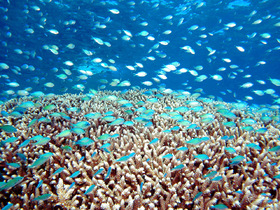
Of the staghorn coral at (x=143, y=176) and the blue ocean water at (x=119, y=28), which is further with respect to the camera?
the blue ocean water at (x=119, y=28)

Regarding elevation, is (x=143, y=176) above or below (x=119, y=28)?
below

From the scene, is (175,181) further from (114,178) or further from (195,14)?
(195,14)

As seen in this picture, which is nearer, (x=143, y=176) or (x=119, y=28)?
(x=143, y=176)

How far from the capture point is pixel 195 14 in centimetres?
2694

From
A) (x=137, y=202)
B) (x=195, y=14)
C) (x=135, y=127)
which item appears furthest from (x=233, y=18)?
(x=137, y=202)

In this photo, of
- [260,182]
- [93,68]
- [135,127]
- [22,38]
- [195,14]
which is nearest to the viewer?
[260,182]

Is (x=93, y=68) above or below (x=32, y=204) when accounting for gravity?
above

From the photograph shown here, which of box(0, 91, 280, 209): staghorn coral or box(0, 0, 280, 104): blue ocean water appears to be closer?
box(0, 91, 280, 209): staghorn coral

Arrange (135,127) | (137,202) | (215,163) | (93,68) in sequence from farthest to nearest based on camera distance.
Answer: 1. (93,68)
2. (135,127)
3. (215,163)
4. (137,202)

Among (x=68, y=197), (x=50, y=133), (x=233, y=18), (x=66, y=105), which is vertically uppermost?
(x=233, y=18)

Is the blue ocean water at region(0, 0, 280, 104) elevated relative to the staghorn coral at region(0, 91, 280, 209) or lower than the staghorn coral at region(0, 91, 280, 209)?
elevated

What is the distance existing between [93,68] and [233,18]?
31244 mm

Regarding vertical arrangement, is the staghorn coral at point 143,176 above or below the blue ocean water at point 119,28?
below

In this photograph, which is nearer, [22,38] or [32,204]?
[32,204]
